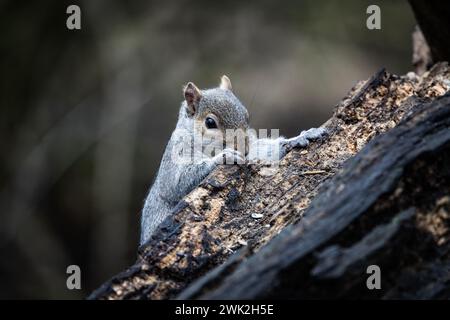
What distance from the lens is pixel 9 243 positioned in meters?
6.58

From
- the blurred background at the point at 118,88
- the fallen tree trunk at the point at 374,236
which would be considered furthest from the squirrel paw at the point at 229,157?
the blurred background at the point at 118,88

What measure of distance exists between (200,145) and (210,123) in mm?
134

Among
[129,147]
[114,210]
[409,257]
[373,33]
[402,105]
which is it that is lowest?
[409,257]

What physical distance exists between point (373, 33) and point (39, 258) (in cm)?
488

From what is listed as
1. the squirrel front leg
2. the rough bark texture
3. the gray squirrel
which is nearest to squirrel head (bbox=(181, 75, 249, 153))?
the gray squirrel

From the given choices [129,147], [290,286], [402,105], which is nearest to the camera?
[290,286]

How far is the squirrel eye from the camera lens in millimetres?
3291

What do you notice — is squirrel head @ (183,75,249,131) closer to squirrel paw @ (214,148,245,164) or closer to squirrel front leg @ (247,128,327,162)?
squirrel front leg @ (247,128,327,162)

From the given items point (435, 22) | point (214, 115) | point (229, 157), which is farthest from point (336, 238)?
point (214, 115)

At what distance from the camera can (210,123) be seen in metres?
3.30

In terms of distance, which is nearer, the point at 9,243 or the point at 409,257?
the point at 409,257

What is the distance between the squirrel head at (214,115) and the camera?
327cm
